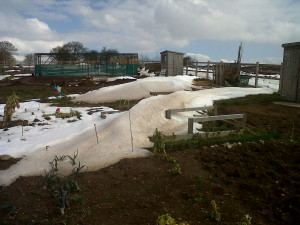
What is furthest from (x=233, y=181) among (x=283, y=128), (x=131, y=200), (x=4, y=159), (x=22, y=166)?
(x=4, y=159)

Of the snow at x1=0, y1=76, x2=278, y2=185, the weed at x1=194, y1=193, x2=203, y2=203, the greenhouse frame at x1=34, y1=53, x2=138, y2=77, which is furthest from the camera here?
the greenhouse frame at x1=34, y1=53, x2=138, y2=77

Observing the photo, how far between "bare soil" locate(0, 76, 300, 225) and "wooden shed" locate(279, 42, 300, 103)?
17.3 ft

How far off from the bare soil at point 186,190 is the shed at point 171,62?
19.0 meters

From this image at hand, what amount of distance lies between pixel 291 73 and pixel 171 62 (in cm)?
1463

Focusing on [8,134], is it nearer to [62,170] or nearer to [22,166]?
[22,166]

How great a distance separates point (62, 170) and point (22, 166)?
94 centimetres

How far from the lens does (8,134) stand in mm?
8016

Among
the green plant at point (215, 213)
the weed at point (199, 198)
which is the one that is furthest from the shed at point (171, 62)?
the green plant at point (215, 213)

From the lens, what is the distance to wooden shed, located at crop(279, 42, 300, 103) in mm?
10273

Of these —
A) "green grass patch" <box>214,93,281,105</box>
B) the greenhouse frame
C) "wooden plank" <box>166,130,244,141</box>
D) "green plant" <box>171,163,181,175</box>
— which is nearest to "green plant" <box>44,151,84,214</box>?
"green plant" <box>171,163,181,175</box>

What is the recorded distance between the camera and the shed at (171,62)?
24297mm

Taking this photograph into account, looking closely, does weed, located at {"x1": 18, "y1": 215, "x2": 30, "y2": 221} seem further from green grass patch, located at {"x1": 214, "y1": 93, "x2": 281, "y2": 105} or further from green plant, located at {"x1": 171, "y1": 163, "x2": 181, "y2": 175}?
green grass patch, located at {"x1": 214, "y1": 93, "x2": 281, "y2": 105}

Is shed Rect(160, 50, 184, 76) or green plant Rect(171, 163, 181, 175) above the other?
shed Rect(160, 50, 184, 76)

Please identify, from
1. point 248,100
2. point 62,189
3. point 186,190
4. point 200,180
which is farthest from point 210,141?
point 248,100
